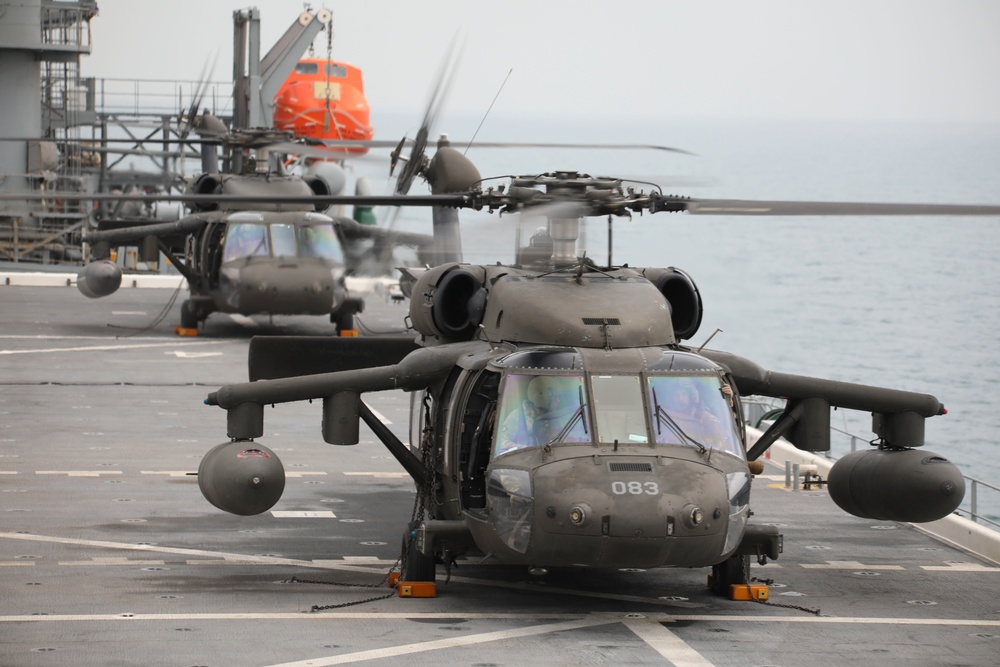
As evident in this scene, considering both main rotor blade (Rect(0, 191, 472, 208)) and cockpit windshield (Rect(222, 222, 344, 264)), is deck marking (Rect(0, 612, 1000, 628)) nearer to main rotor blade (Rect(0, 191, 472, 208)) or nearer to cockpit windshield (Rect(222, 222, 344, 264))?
main rotor blade (Rect(0, 191, 472, 208))

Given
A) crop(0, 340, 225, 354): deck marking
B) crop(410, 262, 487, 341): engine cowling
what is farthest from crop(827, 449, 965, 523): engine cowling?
crop(0, 340, 225, 354): deck marking

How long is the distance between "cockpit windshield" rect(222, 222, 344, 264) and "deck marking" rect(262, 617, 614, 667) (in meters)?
21.1

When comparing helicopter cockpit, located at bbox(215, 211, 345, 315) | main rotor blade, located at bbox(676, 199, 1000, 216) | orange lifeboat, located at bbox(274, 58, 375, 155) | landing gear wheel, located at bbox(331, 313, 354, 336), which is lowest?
landing gear wheel, located at bbox(331, 313, 354, 336)

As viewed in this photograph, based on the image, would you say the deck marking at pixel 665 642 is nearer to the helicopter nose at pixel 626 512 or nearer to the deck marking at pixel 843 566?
the helicopter nose at pixel 626 512

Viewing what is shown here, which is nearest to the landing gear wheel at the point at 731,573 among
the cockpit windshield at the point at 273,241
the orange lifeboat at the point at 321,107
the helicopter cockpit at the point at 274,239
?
the helicopter cockpit at the point at 274,239

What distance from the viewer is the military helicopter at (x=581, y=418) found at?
1202cm

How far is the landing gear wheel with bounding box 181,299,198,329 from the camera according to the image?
113 ft

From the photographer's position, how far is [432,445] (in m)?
14.6

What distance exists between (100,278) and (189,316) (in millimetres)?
2560

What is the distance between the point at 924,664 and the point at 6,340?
25.2 m

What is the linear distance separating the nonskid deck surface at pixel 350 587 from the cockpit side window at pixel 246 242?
10293 millimetres

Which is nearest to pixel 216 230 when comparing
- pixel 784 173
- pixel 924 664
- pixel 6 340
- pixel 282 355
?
pixel 6 340

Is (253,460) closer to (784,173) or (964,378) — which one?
(964,378)

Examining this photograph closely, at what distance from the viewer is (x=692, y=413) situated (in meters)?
12.9
